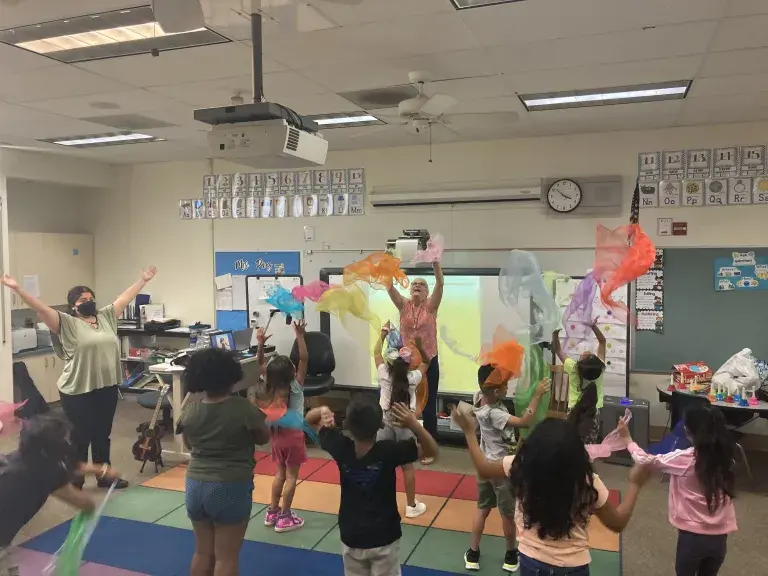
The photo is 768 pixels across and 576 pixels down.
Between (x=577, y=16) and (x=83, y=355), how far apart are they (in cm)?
358

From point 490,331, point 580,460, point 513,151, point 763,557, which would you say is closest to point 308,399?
point 490,331

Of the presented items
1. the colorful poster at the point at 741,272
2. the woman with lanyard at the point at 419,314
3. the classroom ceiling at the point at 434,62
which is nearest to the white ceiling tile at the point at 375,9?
the classroom ceiling at the point at 434,62

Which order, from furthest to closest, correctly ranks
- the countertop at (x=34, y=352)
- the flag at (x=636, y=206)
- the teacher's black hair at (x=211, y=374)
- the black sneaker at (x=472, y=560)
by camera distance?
the countertop at (x=34, y=352)
the flag at (x=636, y=206)
the black sneaker at (x=472, y=560)
the teacher's black hair at (x=211, y=374)

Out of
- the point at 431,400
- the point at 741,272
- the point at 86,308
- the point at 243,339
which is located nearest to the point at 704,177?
the point at 741,272

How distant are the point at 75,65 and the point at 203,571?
280 cm

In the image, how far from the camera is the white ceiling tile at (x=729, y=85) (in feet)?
12.3

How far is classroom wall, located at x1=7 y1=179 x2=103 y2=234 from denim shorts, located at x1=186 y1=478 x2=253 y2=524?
19.2 feet

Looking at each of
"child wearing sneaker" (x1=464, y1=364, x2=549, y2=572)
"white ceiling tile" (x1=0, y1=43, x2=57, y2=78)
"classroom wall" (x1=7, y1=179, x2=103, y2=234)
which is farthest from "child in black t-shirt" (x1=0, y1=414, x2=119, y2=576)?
"classroom wall" (x1=7, y1=179, x2=103, y2=234)

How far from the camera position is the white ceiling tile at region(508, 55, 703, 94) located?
11.3 ft

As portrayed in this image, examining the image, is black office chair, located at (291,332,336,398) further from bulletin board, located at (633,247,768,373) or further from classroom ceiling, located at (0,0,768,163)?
bulletin board, located at (633,247,768,373)

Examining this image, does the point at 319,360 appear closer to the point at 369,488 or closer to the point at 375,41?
the point at 375,41

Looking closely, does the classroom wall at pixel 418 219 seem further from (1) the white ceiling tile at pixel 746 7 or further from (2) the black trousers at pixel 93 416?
(2) the black trousers at pixel 93 416

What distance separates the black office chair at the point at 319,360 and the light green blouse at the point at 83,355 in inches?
75.1

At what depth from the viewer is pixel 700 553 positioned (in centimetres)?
244
